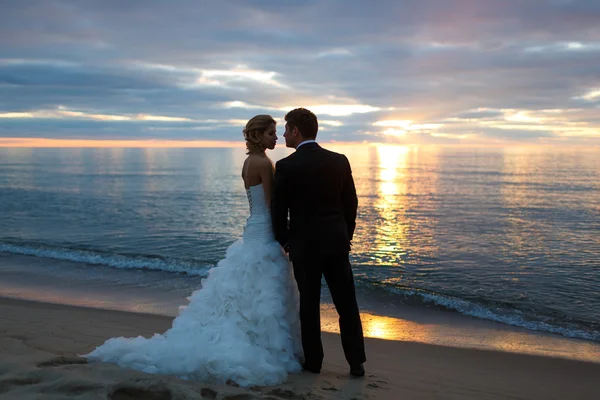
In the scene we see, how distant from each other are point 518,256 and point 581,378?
8.49m

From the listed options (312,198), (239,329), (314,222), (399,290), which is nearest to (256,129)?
(312,198)

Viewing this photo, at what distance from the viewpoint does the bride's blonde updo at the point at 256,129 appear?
4.81 metres

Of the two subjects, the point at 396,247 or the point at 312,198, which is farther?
the point at 396,247

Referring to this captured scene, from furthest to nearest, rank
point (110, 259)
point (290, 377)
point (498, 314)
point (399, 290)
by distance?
point (110, 259)
point (399, 290)
point (498, 314)
point (290, 377)

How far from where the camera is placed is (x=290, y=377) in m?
4.55

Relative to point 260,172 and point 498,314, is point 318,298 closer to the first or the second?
point 260,172

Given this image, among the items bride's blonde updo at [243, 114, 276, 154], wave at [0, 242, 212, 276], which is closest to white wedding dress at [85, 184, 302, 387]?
bride's blonde updo at [243, 114, 276, 154]

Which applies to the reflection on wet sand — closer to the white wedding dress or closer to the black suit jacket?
the white wedding dress

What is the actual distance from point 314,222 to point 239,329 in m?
1.20

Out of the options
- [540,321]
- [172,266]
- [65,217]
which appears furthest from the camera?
[65,217]

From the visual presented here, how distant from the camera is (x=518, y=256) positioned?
13.7m

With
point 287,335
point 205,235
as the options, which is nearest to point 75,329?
point 287,335

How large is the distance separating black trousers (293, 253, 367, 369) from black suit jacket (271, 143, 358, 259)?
4.7 inches

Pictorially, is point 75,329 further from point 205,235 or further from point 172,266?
point 205,235
